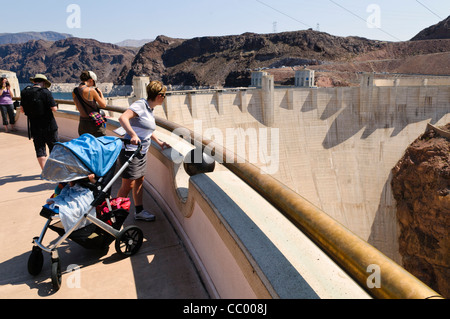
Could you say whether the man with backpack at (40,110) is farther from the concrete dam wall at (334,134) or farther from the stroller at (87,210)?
the concrete dam wall at (334,134)

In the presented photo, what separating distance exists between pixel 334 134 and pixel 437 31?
286ft

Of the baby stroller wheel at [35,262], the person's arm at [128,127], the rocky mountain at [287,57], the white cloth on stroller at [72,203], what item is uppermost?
the rocky mountain at [287,57]

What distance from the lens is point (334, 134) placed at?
28.1m

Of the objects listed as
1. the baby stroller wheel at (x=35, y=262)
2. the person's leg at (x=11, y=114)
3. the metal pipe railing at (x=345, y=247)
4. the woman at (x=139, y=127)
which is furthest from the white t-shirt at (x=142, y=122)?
the person's leg at (x=11, y=114)

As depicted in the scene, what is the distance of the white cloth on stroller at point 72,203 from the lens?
274 centimetres

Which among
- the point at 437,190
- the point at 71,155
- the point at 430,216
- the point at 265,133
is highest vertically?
the point at 71,155

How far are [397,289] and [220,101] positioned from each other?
2509cm

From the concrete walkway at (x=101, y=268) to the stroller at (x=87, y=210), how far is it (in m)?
0.13
